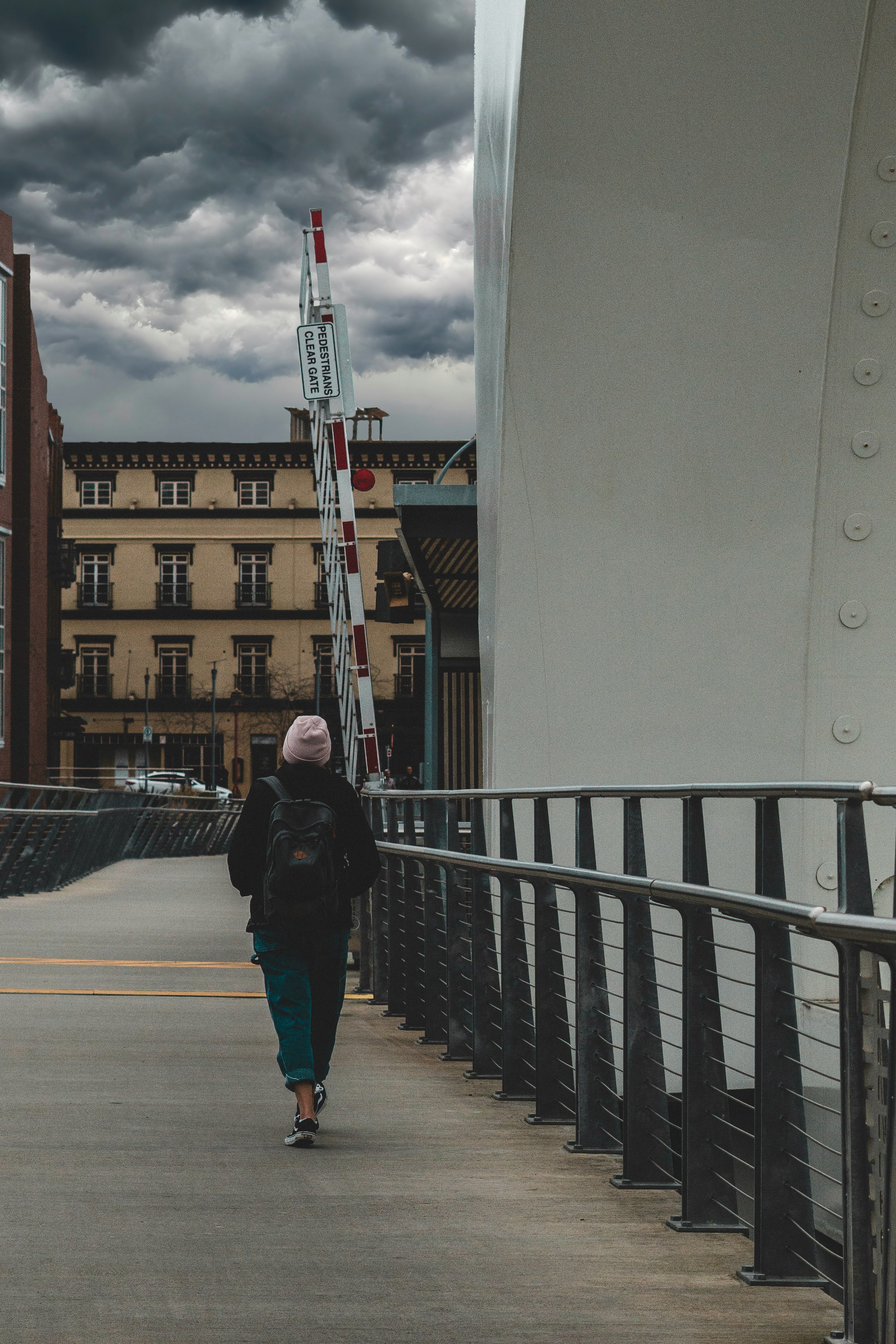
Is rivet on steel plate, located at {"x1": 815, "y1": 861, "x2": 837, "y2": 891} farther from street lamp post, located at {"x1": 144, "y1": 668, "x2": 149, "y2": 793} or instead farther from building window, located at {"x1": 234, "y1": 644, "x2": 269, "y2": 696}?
building window, located at {"x1": 234, "y1": 644, "x2": 269, "y2": 696}

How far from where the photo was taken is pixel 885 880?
698 centimetres

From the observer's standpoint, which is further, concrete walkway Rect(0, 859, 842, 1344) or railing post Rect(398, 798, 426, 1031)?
railing post Rect(398, 798, 426, 1031)

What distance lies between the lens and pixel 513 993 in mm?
6262

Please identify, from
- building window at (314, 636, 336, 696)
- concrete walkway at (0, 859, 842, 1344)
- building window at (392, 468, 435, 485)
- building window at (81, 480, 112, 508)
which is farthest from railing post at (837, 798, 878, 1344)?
building window at (81, 480, 112, 508)

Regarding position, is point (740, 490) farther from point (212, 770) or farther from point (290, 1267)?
point (212, 770)

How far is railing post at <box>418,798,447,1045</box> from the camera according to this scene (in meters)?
7.68

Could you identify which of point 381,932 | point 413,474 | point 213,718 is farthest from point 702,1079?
point 413,474

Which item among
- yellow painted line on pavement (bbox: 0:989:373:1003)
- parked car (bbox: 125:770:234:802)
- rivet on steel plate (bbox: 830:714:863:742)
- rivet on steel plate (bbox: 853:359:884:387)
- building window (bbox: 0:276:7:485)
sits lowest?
parked car (bbox: 125:770:234:802)

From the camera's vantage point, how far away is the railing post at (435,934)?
768 centimetres

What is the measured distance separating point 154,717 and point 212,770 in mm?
8999

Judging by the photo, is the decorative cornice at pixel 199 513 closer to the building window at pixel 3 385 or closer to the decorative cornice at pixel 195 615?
the decorative cornice at pixel 195 615

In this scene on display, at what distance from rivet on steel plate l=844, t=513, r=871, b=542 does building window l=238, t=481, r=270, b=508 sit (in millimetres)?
70537

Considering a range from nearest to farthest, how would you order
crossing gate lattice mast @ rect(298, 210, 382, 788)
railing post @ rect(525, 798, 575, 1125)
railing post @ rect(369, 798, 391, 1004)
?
railing post @ rect(525, 798, 575, 1125) < railing post @ rect(369, 798, 391, 1004) < crossing gate lattice mast @ rect(298, 210, 382, 788)

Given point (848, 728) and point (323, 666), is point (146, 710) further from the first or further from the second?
point (848, 728)
